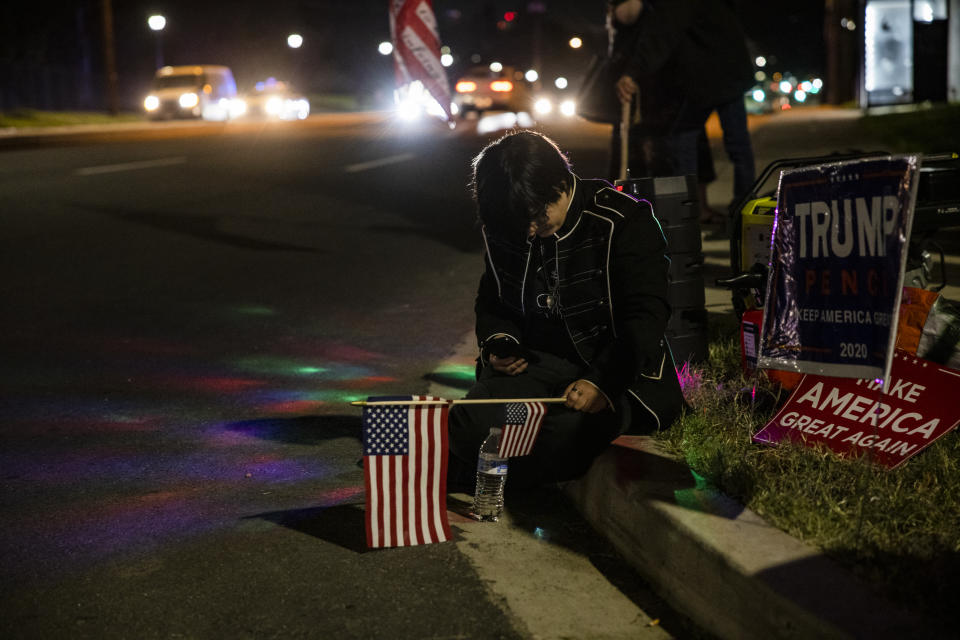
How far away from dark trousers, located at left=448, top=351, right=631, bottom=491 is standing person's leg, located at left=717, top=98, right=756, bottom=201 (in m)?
4.94

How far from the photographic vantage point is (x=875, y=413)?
13.1 ft

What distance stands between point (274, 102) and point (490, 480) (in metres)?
37.4

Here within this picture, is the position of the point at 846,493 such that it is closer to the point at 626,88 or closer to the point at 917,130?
the point at 626,88

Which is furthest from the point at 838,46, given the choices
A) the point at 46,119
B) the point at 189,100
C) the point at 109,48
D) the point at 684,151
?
the point at 684,151

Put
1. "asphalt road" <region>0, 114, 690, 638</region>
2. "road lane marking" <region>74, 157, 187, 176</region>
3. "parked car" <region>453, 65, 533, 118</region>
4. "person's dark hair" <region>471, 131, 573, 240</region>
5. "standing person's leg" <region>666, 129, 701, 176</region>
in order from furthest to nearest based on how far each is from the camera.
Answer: "parked car" <region>453, 65, 533, 118</region>, "road lane marking" <region>74, 157, 187, 176</region>, "standing person's leg" <region>666, 129, 701, 176</region>, "person's dark hair" <region>471, 131, 573, 240</region>, "asphalt road" <region>0, 114, 690, 638</region>

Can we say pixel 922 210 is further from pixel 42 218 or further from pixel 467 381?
pixel 42 218

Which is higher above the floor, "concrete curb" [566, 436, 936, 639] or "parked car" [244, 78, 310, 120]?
"parked car" [244, 78, 310, 120]

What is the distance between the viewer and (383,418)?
3713 mm

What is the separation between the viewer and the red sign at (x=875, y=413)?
394 cm

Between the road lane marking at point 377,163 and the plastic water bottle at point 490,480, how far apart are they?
1355 cm

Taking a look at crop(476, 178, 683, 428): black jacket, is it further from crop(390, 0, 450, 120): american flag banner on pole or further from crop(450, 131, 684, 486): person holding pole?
crop(390, 0, 450, 120): american flag banner on pole

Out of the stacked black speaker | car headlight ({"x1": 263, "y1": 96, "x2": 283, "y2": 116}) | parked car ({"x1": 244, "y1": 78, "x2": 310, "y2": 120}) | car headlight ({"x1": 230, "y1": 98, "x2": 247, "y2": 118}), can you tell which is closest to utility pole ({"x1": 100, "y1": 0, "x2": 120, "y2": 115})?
car headlight ({"x1": 230, "y1": 98, "x2": 247, "y2": 118})

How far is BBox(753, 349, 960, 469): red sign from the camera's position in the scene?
3936mm

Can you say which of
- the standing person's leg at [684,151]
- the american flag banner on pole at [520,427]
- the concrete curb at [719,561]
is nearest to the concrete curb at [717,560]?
the concrete curb at [719,561]
